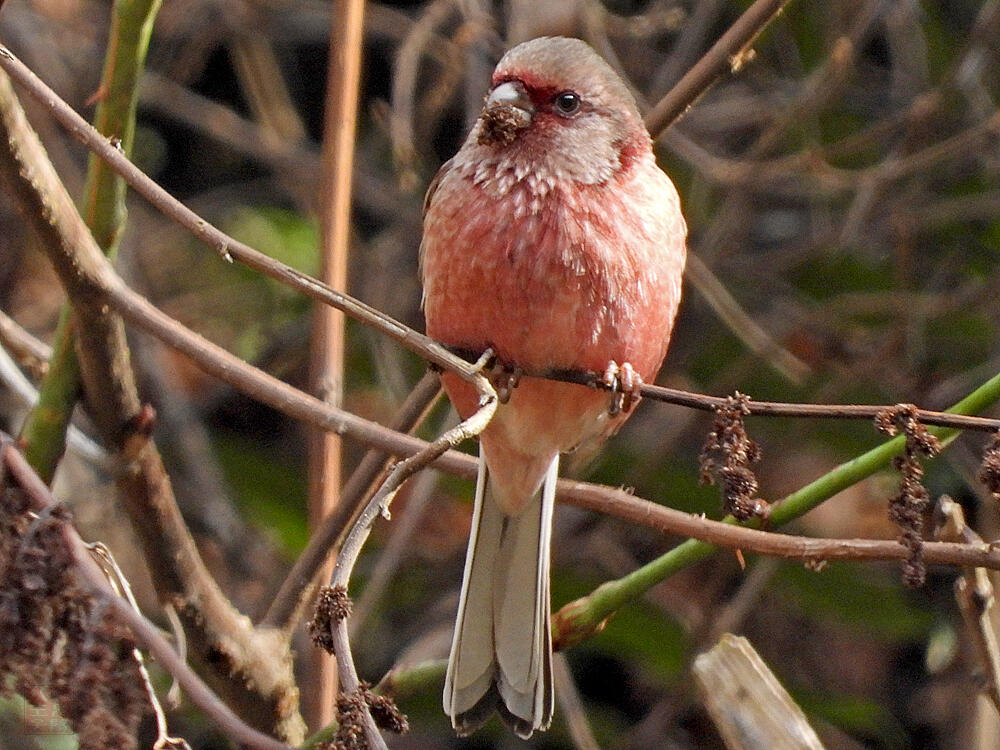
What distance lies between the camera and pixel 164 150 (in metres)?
5.41

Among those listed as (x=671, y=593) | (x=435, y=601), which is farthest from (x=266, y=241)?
(x=671, y=593)

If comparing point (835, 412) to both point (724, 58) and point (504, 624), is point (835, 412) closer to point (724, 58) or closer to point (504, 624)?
point (724, 58)

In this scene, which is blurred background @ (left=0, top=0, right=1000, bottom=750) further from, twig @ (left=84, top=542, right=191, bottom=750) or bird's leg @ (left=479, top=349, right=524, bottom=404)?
twig @ (left=84, top=542, right=191, bottom=750)

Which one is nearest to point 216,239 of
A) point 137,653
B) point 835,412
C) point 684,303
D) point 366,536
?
point 366,536

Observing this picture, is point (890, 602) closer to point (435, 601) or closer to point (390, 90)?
point (435, 601)

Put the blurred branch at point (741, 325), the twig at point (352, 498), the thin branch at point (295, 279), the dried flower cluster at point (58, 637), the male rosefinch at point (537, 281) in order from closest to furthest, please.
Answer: the dried flower cluster at point (58, 637) → the thin branch at point (295, 279) → the male rosefinch at point (537, 281) → the twig at point (352, 498) → the blurred branch at point (741, 325)

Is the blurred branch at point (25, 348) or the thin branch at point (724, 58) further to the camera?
the blurred branch at point (25, 348)

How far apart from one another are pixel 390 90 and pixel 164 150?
90 cm

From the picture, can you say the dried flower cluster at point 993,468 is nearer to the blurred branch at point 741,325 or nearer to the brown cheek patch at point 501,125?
the brown cheek patch at point 501,125

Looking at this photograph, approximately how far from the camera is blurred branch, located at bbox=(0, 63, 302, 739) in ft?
7.39

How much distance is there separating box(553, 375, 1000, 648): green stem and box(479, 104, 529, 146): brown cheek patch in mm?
943

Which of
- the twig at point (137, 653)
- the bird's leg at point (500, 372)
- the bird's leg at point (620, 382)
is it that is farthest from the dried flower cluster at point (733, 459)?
the bird's leg at point (500, 372)

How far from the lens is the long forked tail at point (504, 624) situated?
274 centimetres

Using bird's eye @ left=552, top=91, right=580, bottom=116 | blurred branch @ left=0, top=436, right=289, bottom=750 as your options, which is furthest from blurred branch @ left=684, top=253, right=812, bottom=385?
blurred branch @ left=0, top=436, right=289, bottom=750
